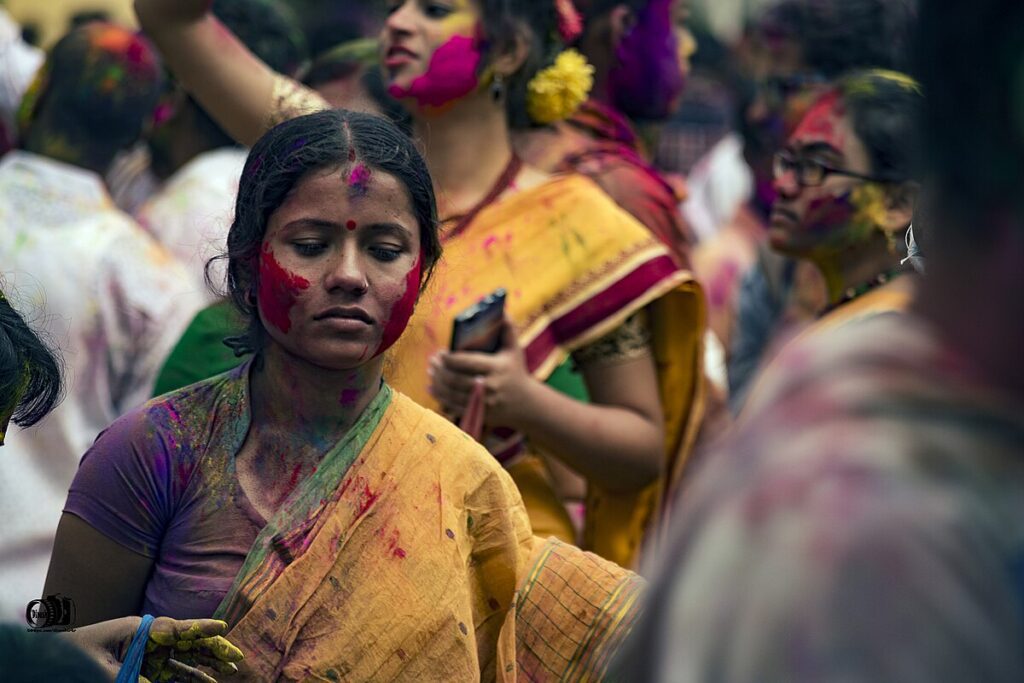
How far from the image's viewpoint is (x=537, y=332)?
3.96 meters

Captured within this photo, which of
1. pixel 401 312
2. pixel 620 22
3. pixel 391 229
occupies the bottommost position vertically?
pixel 620 22

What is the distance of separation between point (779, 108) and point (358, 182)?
160 inches

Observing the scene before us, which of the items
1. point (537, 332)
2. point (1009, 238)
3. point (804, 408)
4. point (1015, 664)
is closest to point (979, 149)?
point (1009, 238)

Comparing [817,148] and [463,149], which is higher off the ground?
[463,149]

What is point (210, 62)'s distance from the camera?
3.69 metres

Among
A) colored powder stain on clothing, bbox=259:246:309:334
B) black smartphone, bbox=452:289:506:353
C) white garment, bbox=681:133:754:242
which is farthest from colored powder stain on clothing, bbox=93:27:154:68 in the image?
white garment, bbox=681:133:754:242

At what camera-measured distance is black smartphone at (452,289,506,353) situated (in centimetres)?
354

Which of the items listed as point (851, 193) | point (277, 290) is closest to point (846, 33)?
point (851, 193)

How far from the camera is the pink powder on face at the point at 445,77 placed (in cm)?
405

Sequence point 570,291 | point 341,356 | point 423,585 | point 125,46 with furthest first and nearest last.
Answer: point 125,46 < point 570,291 < point 341,356 < point 423,585

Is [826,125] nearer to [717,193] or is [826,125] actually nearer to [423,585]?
[423,585]

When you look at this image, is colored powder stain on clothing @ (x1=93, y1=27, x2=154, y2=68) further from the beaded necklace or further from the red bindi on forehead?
the red bindi on forehead

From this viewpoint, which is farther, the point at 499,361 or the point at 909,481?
the point at 499,361

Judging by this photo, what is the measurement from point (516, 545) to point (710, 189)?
7008mm
